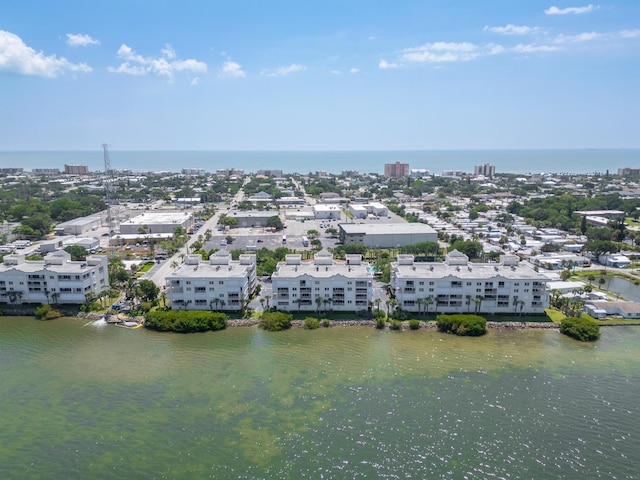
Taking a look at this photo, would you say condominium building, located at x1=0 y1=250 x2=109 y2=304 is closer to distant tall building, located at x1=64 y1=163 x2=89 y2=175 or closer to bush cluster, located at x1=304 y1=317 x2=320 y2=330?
bush cluster, located at x1=304 y1=317 x2=320 y2=330

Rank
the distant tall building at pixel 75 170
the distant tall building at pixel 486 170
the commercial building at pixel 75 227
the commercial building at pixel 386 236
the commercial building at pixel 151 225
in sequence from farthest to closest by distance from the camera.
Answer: the distant tall building at pixel 75 170, the distant tall building at pixel 486 170, the commercial building at pixel 75 227, the commercial building at pixel 151 225, the commercial building at pixel 386 236

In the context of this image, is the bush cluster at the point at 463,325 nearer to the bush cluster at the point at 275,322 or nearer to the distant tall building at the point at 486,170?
the bush cluster at the point at 275,322

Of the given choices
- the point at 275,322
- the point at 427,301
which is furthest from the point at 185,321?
the point at 427,301

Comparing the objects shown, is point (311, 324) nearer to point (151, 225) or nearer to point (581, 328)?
point (581, 328)

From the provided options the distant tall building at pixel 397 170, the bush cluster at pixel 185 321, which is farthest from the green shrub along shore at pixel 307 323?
the distant tall building at pixel 397 170

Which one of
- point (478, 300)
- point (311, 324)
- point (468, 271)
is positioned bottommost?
point (311, 324)

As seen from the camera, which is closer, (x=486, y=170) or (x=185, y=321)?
(x=185, y=321)
